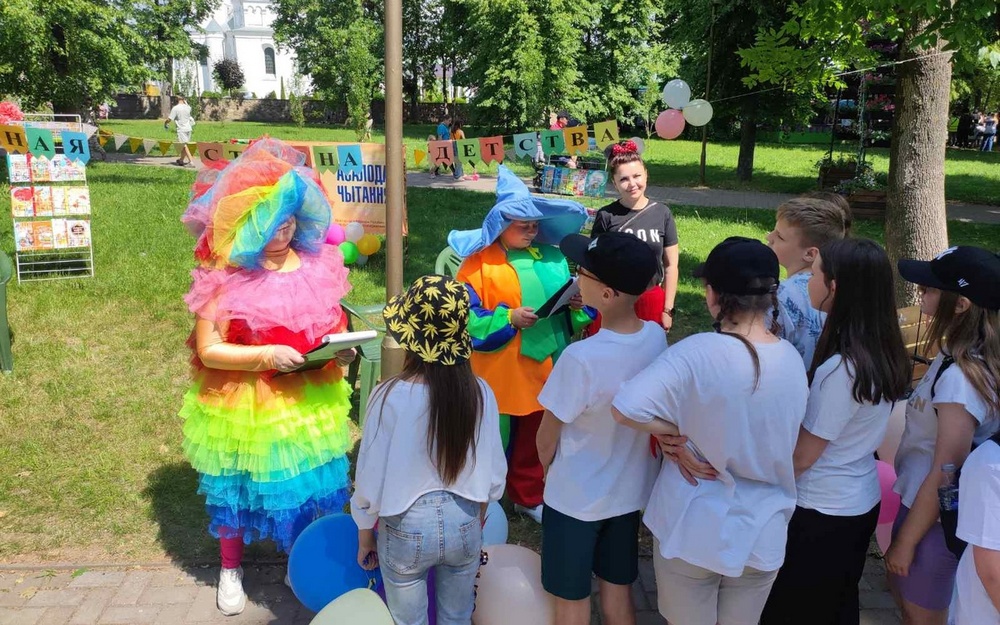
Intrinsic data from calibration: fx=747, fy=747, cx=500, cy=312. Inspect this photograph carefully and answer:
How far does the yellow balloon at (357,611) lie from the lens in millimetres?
2197

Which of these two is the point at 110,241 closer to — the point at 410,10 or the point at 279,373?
the point at 279,373

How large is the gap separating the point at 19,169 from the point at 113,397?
13.2 feet

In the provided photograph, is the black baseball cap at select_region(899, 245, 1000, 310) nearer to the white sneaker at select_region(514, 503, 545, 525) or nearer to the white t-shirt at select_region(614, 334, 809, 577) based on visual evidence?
→ the white t-shirt at select_region(614, 334, 809, 577)

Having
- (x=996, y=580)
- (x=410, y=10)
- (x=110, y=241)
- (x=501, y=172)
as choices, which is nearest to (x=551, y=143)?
(x=501, y=172)

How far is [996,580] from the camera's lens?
191 cm

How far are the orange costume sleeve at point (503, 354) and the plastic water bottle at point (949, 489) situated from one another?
1.96 metres

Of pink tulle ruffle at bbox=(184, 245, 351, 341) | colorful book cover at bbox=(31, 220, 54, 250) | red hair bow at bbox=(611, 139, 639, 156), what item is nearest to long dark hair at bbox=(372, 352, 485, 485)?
pink tulle ruffle at bbox=(184, 245, 351, 341)

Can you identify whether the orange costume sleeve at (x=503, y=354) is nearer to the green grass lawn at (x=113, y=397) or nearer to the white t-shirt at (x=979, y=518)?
the green grass lawn at (x=113, y=397)

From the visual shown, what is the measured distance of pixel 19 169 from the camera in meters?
8.19

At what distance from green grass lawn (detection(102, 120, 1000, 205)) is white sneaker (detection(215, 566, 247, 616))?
1322 centimetres

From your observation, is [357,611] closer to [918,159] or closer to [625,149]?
[625,149]

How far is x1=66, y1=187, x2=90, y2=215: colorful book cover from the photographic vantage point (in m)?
8.59

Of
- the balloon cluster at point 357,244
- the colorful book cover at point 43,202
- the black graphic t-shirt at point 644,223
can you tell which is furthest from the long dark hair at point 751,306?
the colorful book cover at point 43,202

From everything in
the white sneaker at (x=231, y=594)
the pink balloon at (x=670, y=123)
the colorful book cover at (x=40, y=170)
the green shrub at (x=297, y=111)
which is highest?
the green shrub at (x=297, y=111)
